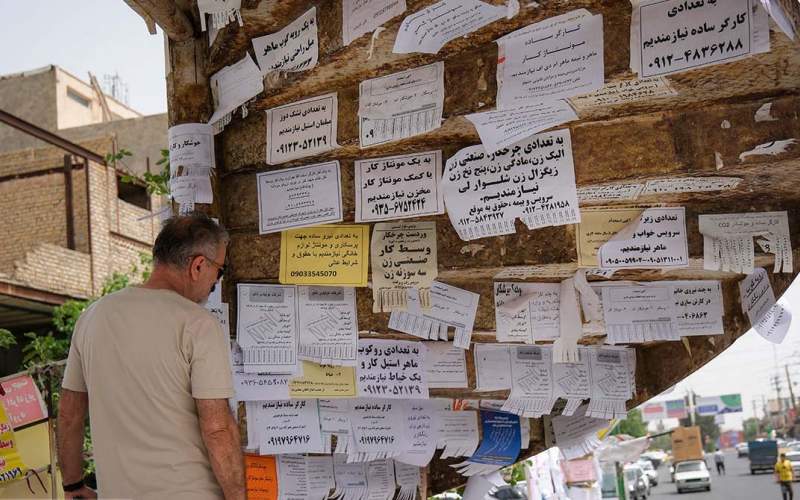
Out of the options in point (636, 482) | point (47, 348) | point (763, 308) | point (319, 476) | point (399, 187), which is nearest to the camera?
point (399, 187)

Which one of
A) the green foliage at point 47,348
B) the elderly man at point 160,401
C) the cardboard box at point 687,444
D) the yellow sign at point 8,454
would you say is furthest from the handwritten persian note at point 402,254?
the cardboard box at point 687,444

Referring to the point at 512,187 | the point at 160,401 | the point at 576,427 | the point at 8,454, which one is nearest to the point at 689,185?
the point at 512,187

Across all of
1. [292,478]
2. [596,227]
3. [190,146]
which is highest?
A: [190,146]

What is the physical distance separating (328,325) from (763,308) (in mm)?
2031

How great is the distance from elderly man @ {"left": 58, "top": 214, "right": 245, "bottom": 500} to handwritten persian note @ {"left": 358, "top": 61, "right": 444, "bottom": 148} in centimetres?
101

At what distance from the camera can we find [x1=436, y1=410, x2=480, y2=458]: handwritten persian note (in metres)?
4.86

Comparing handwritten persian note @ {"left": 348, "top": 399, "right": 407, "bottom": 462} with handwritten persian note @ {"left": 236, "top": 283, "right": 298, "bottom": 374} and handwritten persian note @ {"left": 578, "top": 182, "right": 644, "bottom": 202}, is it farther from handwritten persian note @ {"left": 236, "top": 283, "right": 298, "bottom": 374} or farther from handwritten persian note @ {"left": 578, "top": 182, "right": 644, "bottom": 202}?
handwritten persian note @ {"left": 578, "top": 182, "right": 644, "bottom": 202}

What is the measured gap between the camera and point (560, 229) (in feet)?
11.8

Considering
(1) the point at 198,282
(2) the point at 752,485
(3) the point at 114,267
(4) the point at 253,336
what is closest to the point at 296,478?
(4) the point at 253,336

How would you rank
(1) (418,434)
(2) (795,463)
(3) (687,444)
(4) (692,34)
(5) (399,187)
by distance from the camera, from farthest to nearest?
(3) (687,444), (2) (795,463), (1) (418,434), (5) (399,187), (4) (692,34)

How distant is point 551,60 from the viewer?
2.97 m

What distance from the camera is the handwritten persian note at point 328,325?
3.78 meters

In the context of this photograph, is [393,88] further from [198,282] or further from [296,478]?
[296,478]

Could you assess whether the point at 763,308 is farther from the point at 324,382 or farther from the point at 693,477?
the point at 693,477
